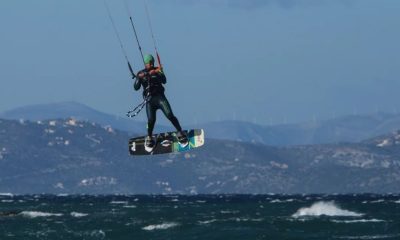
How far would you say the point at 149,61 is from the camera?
2544 inches

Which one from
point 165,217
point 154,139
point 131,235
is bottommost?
point 154,139

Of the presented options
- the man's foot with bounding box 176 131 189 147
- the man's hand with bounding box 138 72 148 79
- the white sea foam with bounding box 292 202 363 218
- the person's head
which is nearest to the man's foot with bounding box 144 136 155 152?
the man's foot with bounding box 176 131 189 147

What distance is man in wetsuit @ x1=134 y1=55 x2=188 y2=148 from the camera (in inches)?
2557

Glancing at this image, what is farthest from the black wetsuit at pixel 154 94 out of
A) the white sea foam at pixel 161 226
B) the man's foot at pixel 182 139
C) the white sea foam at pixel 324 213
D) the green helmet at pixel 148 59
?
the white sea foam at pixel 324 213

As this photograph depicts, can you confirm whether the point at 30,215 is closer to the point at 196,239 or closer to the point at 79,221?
the point at 79,221

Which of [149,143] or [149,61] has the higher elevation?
[149,61]

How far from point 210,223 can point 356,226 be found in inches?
568

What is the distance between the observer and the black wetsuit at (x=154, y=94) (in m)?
65.1

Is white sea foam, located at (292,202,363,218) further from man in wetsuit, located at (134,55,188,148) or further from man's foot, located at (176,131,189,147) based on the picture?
man in wetsuit, located at (134,55,188,148)

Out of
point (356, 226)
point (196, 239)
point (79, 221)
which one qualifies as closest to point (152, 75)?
point (196, 239)

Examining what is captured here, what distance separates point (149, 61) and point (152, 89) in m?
1.65

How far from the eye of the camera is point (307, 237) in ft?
372

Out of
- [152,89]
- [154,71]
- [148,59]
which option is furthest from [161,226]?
[148,59]

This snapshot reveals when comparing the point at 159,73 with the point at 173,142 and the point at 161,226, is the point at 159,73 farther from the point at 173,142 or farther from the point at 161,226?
the point at 161,226
